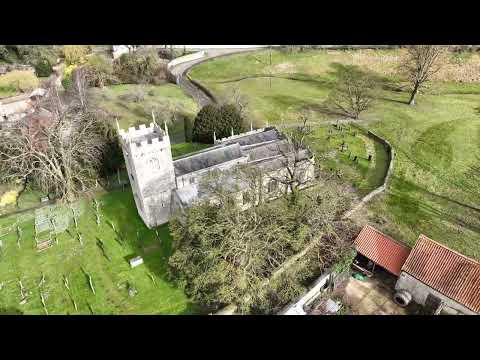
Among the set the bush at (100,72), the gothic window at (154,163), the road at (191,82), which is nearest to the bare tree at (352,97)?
the road at (191,82)

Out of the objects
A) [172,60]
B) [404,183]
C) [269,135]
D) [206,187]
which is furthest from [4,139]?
[172,60]

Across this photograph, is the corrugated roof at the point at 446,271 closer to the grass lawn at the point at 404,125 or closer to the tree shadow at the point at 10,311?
the grass lawn at the point at 404,125

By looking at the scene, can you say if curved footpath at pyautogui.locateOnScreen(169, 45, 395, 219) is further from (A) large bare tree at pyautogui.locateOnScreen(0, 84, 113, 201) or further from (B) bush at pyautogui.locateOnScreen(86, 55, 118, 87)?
(A) large bare tree at pyautogui.locateOnScreen(0, 84, 113, 201)

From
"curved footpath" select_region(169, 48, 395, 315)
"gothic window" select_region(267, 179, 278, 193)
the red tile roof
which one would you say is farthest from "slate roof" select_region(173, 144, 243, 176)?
the red tile roof

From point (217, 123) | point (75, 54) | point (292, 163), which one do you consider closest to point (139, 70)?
point (75, 54)

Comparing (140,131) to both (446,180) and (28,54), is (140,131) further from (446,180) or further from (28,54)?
(28,54)

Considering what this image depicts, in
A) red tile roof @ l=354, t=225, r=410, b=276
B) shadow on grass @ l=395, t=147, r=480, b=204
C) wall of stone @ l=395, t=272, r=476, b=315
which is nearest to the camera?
wall of stone @ l=395, t=272, r=476, b=315
